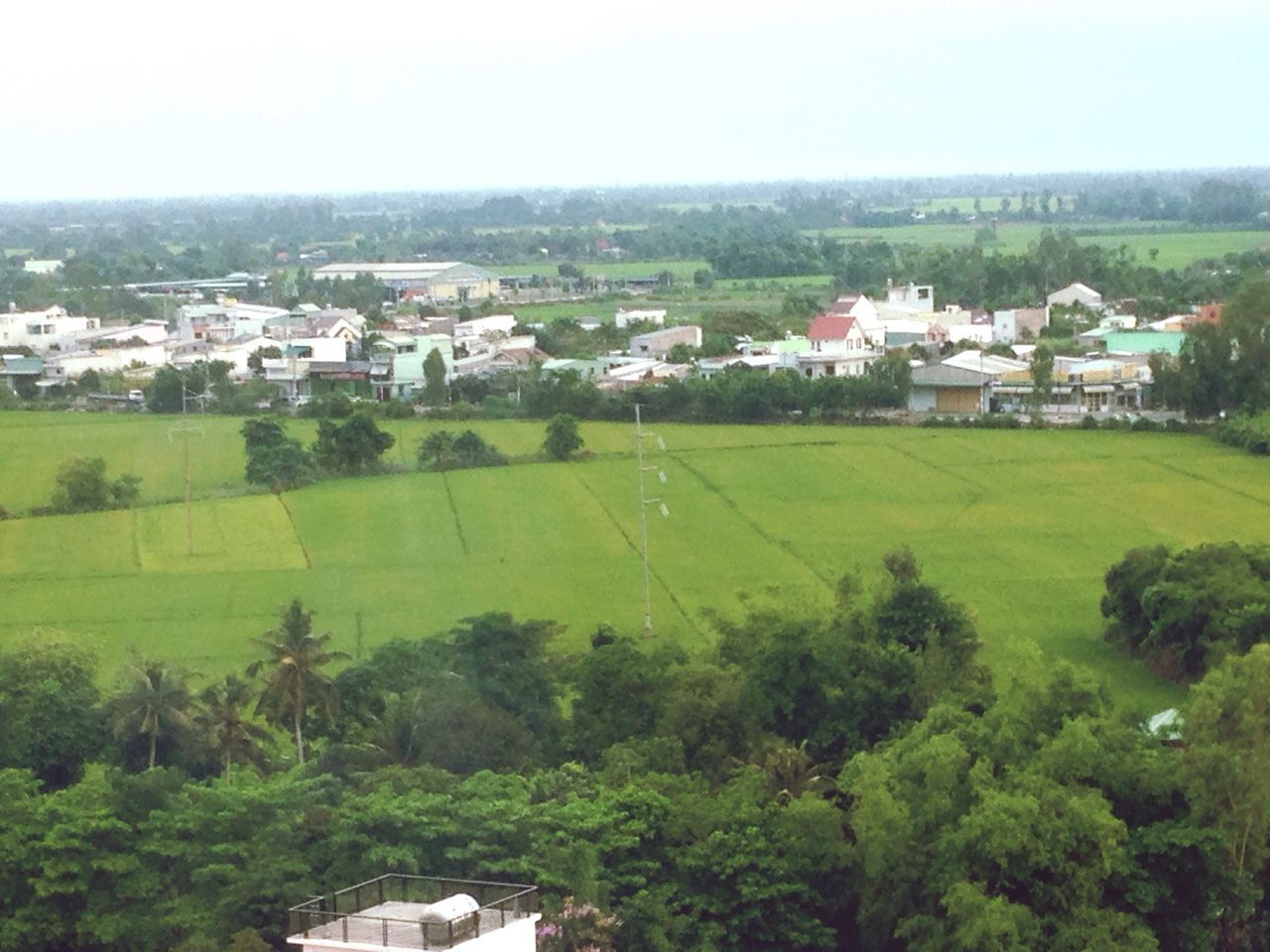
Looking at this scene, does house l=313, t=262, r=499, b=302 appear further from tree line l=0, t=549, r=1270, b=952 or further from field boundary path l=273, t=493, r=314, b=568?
tree line l=0, t=549, r=1270, b=952

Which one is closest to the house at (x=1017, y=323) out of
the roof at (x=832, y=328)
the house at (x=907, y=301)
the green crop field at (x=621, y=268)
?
the house at (x=907, y=301)

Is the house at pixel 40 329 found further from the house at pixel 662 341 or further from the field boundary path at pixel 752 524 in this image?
the field boundary path at pixel 752 524

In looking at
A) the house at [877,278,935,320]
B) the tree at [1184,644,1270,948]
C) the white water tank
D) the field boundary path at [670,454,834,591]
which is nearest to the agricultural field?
the house at [877,278,935,320]

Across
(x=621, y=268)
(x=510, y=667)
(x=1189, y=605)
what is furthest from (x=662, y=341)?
(x=621, y=268)

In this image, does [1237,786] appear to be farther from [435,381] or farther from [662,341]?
[662,341]

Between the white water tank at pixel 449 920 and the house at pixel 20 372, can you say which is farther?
the house at pixel 20 372

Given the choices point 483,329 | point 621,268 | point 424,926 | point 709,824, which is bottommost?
point 621,268
